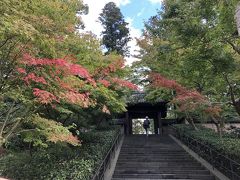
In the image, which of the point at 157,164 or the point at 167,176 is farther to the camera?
the point at 157,164

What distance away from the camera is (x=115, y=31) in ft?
109

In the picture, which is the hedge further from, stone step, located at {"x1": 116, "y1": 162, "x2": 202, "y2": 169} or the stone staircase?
the stone staircase

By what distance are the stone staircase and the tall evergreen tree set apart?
16693mm

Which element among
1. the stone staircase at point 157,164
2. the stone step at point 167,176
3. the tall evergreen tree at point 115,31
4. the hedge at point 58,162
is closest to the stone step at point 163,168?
the stone staircase at point 157,164

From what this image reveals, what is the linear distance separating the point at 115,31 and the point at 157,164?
22.0 metres

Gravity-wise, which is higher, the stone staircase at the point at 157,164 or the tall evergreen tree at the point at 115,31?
the tall evergreen tree at the point at 115,31

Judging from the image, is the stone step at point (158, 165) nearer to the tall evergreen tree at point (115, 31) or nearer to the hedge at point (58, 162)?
the hedge at point (58, 162)

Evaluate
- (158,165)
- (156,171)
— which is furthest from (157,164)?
(156,171)

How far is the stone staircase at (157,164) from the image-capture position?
12334 millimetres

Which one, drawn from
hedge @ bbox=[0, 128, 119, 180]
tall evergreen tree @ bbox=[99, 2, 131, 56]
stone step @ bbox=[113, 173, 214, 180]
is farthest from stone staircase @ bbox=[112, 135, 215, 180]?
tall evergreen tree @ bbox=[99, 2, 131, 56]

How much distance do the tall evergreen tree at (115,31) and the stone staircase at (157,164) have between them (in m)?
16.7

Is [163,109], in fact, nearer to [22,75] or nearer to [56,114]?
[56,114]

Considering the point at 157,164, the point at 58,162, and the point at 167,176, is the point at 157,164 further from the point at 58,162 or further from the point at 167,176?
the point at 58,162

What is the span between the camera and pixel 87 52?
9.61m
